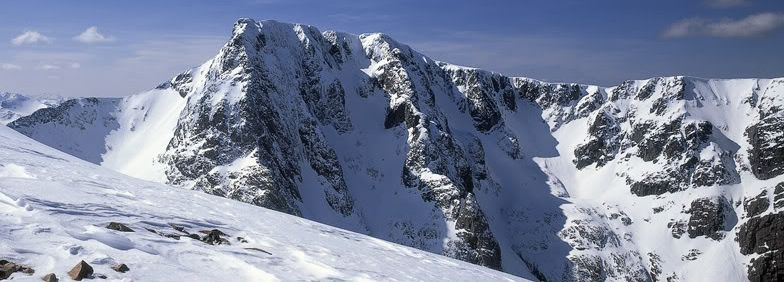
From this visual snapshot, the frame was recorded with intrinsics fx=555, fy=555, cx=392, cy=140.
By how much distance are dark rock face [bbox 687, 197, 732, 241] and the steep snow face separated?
168 m

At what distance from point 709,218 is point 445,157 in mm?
77136

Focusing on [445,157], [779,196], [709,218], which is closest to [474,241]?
[445,157]

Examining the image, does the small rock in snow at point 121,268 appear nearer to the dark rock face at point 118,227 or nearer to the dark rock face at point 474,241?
the dark rock face at point 118,227

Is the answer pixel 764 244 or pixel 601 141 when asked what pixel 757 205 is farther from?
pixel 601 141

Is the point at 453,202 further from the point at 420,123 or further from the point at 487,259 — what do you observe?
the point at 420,123

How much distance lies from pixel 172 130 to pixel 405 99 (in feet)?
212

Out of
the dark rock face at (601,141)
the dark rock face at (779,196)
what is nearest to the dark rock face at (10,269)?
the dark rock face at (779,196)

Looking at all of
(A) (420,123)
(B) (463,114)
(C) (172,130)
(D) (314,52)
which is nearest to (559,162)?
(B) (463,114)

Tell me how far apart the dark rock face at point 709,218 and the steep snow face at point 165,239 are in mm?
167557

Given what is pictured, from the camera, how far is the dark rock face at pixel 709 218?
15462 cm

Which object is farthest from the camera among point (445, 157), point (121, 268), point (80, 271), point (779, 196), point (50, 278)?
point (779, 196)

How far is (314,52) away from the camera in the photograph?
16062cm

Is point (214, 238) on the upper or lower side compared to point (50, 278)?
upper

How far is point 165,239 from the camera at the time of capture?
1018cm
